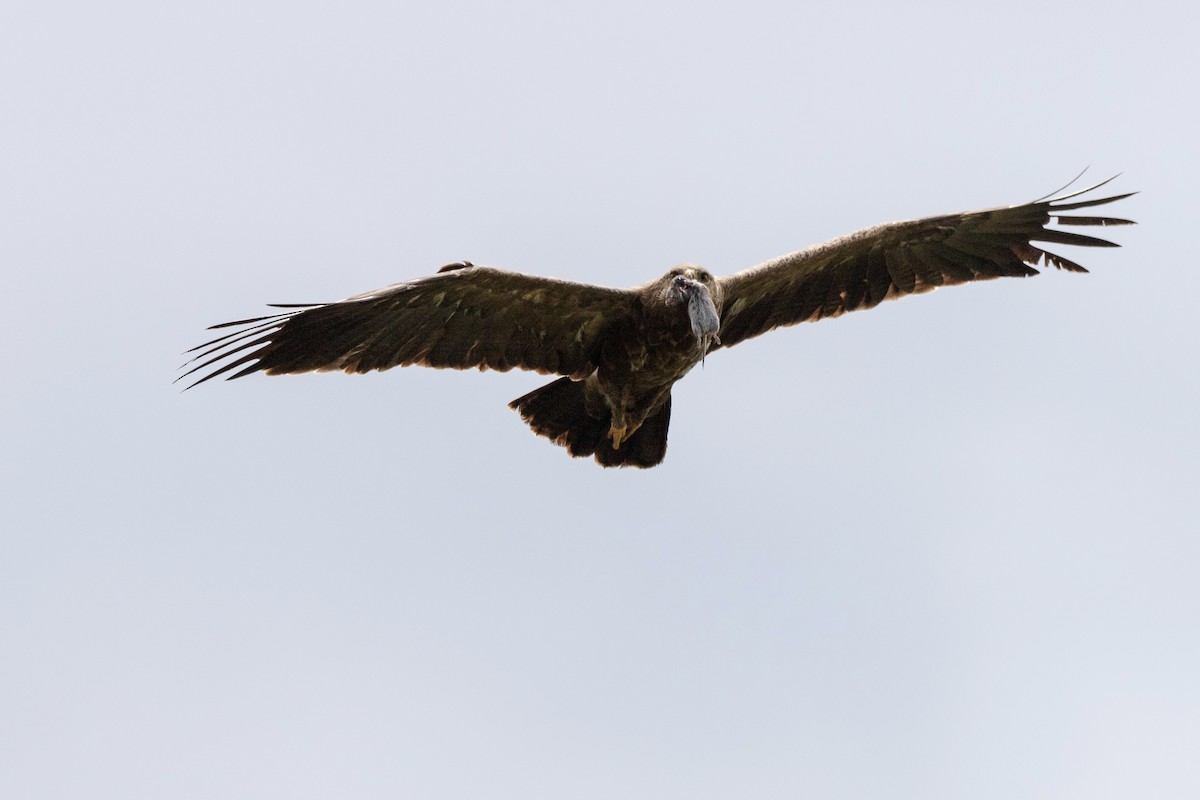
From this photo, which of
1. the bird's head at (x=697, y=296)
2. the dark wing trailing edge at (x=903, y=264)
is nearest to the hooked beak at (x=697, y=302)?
the bird's head at (x=697, y=296)

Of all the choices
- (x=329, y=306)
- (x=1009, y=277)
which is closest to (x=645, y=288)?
(x=329, y=306)

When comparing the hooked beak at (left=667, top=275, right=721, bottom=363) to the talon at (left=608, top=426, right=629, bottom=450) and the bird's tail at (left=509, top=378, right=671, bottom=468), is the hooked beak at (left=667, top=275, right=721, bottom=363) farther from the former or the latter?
the bird's tail at (left=509, top=378, right=671, bottom=468)

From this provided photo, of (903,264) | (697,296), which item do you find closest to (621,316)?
(697,296)

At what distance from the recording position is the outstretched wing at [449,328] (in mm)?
8672

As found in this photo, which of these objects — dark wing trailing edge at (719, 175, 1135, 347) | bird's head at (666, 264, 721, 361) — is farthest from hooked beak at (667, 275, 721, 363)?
dark wing trailing edge at (719, 175, 1135, 347)

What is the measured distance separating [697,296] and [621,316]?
80cm

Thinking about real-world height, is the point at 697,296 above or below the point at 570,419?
above

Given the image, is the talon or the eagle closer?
the eagle

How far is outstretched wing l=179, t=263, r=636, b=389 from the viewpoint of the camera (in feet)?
28.5

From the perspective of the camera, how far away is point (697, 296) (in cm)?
898

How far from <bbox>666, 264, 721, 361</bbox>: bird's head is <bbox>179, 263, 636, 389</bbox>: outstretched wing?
0.47 metres

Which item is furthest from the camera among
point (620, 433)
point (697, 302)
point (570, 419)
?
point (570, 419)

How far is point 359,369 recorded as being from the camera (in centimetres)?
904

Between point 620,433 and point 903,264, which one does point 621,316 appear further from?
point 903,264
